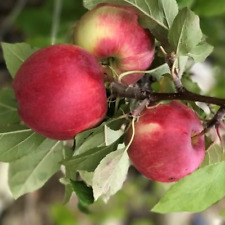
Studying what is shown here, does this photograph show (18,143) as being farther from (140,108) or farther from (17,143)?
(140,108)

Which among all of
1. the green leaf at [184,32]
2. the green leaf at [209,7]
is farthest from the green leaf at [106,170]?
the green leaf at [209,7]

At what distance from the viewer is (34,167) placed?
2.12 ft

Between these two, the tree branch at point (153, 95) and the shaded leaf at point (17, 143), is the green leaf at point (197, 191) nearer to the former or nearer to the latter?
the tree branch at point (153, 95)

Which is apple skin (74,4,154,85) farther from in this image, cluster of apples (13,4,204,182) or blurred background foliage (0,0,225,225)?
blurred background foliage (0,0,225,225)

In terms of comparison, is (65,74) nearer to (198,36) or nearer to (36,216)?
(198,36)

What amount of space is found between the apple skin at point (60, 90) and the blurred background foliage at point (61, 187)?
194 millimetres

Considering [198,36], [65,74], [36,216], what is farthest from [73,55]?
[36,216]

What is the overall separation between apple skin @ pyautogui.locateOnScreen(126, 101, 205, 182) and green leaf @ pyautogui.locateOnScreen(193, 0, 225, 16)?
256mm

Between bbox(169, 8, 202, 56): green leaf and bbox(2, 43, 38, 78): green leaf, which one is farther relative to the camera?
bbox(2, 43, 38, 78): green leaf

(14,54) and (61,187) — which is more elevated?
(14,54)

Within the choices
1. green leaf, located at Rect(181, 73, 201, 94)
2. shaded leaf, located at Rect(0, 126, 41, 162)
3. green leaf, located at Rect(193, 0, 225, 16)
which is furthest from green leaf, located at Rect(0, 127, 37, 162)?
green leaf, located at Rect(193, 0, 225, 16)

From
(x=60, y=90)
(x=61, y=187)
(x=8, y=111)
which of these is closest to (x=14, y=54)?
(x=8, y=111)

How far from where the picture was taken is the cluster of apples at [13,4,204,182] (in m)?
0.46

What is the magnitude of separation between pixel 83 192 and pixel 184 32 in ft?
0.74
